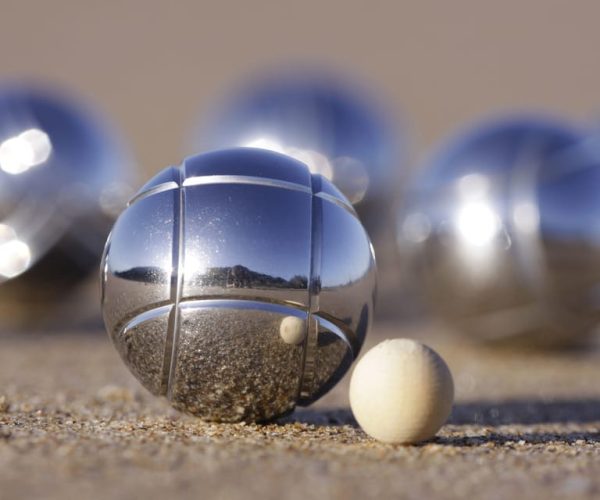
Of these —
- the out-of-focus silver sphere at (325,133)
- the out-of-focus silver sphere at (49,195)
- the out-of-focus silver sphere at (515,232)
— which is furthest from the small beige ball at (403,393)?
the out-of-focus silver sphere at (325,133)

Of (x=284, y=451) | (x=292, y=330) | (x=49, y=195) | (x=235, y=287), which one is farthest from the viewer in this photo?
(x=49, y=195)

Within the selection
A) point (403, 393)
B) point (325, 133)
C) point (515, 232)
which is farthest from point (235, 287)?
point (325, 133)

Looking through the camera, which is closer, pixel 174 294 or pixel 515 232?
pixel 174 294

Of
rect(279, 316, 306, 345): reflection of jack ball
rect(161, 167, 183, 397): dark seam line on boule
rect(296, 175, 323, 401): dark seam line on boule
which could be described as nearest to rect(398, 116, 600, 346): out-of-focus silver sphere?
rect(296, 175, 323, 401): dark seam line on boule

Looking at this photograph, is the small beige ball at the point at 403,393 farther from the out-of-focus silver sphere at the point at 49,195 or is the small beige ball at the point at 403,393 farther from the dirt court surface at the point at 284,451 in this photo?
the out-of-focus silver sphere at the point at 49,195

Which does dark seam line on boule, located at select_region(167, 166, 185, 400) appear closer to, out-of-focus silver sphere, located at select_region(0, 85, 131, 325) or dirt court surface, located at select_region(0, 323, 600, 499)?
dirt court surface, located at select_region(0, 323, 600, 499)

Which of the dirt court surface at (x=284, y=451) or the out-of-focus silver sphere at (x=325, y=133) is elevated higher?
the out-of-focus silver sphere at (x=325, y=133)

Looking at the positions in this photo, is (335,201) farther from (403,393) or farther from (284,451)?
(284,451)
